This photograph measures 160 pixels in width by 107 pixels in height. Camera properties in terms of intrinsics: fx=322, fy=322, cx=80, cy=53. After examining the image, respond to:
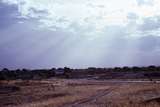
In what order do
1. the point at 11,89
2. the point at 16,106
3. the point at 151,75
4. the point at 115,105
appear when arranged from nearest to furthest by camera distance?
the point at 115,105 → the point at 16,106 → the point at 11,89 → the point at 151,75

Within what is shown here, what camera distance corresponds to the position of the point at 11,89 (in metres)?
57.7

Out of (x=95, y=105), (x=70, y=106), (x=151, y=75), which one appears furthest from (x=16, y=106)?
(x=151, y=75)

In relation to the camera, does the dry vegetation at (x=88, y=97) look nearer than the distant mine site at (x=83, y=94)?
Yes

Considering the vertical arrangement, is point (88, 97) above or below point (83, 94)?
below

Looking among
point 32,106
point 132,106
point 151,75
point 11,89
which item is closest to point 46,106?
point 32,106

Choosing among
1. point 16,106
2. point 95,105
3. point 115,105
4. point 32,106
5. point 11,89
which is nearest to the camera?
point 115,105

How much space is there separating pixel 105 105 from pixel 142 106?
157 inches

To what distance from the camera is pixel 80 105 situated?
30.3 m

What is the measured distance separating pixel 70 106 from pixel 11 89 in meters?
30.2

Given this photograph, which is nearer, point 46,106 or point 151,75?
point 46,106

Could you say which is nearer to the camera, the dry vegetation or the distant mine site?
the dry vegetation

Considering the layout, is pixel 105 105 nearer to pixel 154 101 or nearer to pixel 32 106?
pixel 154 101

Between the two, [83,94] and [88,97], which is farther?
[83,94]

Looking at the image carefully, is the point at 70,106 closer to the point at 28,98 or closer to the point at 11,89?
A: the point at 28,98
